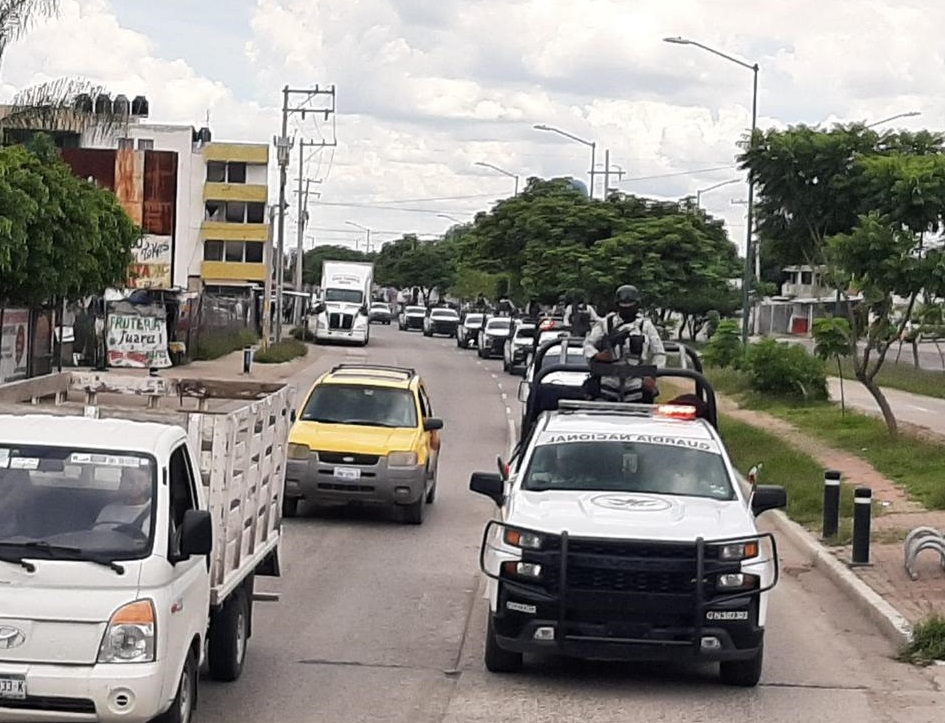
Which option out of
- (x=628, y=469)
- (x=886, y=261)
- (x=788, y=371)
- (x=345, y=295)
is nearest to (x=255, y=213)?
(x=345, y=295)

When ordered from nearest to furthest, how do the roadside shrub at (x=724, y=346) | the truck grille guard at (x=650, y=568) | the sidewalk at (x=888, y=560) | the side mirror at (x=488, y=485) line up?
1. the truck grille guard at (x=650, y=568)
2. the side mirror at (x=488, y=485)
3. the sidewalk at (x=888, y=560)
4. the roadside shrub at (x=724, y=346)

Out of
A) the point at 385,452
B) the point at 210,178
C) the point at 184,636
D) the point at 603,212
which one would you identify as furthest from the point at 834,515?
the point at 210,178

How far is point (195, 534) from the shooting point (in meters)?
7.94

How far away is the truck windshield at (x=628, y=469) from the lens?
37.4 ft

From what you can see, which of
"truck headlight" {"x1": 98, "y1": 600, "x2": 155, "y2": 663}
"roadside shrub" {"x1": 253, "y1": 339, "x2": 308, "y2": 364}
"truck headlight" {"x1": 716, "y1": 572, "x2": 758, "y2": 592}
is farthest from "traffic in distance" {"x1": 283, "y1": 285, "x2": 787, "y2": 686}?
"roadside shrub" {"x1": 253, "y1": 339, "x2": 308, "y2": 364}

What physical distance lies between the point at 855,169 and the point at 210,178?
70282mm

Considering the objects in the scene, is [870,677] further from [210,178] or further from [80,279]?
[210,178]

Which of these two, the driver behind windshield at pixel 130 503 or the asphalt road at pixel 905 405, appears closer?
the driver behind windshield at pixel 130 503

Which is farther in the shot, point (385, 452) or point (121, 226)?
point (121, 226)

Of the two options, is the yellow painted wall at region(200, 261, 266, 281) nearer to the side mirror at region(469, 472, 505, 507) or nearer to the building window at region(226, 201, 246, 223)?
the building window at region(226, 201, 246, 223)

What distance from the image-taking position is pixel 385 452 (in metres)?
18.2

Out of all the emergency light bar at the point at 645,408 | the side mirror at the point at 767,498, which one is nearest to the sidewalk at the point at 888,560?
the side mirror at the point at 767,498

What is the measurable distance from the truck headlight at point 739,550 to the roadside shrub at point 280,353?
43205 millimetres

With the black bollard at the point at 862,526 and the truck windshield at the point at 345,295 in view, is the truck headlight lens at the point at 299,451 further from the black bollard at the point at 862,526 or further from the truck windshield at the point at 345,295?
the truck windshield at the point at 345,295
